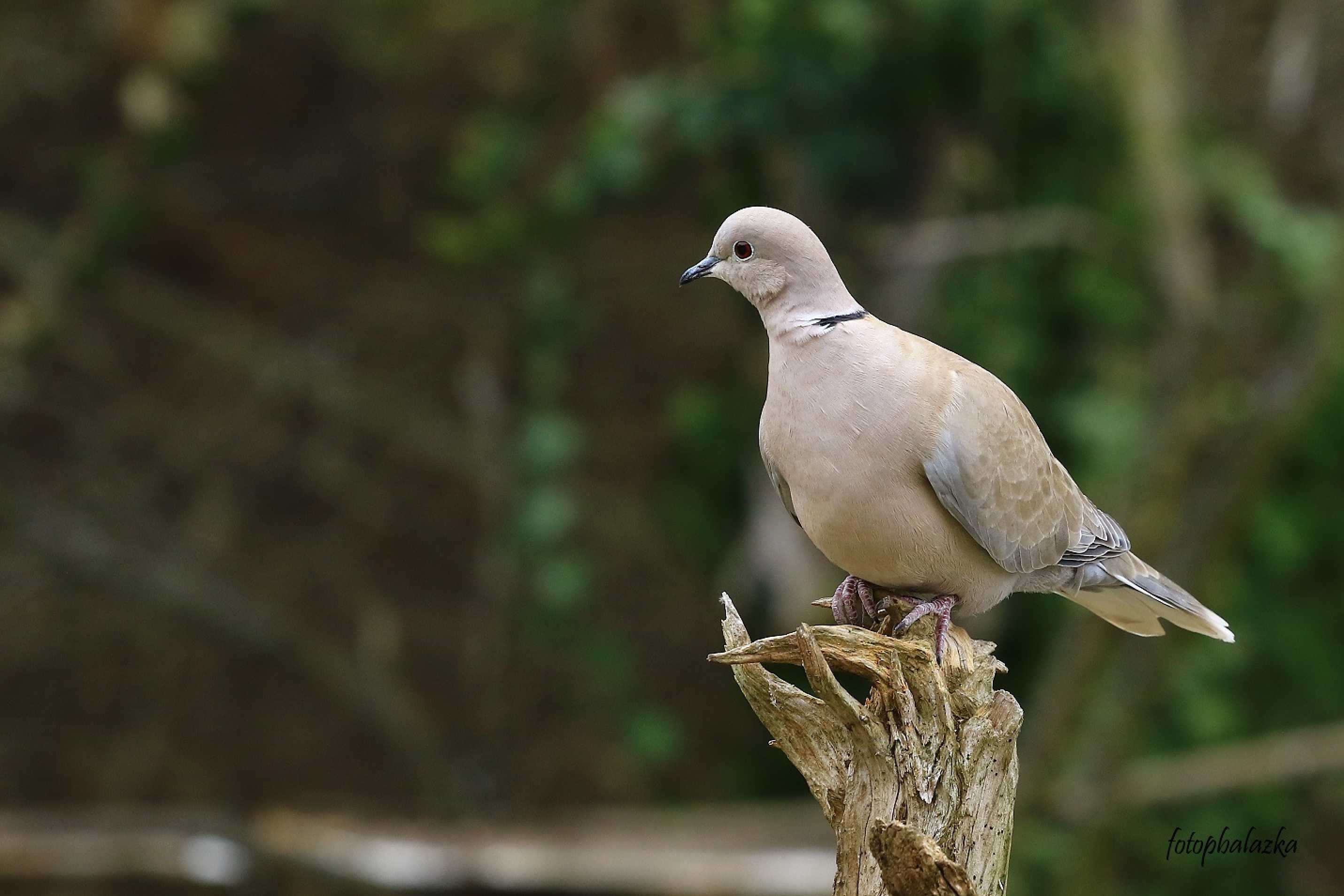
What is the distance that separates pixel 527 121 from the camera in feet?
24.5

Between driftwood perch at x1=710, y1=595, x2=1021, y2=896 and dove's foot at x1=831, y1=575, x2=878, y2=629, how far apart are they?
0.26 m

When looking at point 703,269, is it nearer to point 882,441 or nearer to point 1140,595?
point 882,441

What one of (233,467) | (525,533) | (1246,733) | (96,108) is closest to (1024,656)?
(1246,733)

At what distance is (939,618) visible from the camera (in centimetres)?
292

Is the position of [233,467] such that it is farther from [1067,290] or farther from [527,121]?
[1067,290]

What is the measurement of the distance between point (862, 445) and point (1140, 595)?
1.07 metres

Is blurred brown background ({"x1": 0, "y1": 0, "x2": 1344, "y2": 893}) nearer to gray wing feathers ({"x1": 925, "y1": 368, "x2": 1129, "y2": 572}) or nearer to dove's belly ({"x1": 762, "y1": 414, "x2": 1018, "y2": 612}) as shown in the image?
gray wing feathers ({"x1": 925, "y1": 368, "x2": 1129, "y2": 572})

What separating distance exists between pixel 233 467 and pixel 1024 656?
16.8 feet

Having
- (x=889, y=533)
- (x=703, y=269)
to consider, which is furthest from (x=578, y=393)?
(x=889, y=533)

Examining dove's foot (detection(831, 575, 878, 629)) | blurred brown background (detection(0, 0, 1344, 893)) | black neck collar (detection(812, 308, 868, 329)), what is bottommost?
dove's foot (detection(831, 575, 878, 629))

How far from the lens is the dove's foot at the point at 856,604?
3.07 metres

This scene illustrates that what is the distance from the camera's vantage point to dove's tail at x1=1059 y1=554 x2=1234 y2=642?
3.26 metres

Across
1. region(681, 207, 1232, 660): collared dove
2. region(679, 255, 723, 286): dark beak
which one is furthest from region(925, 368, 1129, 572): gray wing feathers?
region(679, 255, 723, 286): dark beak

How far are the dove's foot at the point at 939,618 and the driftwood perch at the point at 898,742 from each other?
11 cm
